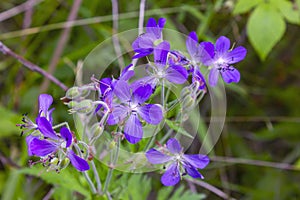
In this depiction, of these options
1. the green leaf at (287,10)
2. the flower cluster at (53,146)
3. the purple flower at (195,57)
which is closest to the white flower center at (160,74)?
the purple flower at (195,57)

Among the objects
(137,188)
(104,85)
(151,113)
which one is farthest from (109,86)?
(137,188)

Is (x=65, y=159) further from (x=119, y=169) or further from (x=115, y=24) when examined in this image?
(x=115, y=24)

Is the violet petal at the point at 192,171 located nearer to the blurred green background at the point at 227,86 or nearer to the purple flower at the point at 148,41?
the purple flower at the point at 148,41

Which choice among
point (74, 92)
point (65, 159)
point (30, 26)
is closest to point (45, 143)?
point (65, 159)

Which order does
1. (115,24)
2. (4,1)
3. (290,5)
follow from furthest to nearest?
(4,1), (115,24), (290,5)

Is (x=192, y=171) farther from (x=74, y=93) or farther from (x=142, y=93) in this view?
(x=74, y=93)

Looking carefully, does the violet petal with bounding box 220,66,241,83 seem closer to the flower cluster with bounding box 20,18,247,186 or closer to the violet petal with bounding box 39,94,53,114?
the flower cluster with bounding box 20,18,247,186
